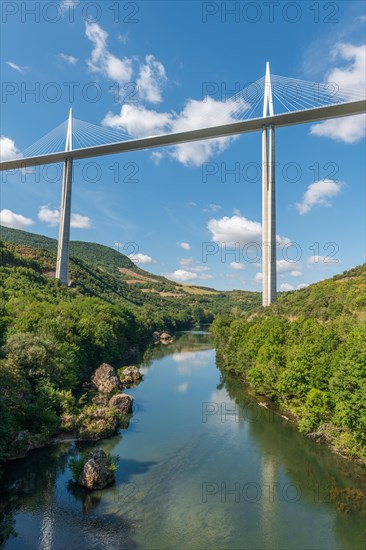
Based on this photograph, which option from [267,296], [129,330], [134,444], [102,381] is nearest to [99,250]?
[129,330]

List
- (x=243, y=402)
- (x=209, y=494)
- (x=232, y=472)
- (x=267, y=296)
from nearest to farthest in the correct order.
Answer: (x=209, y=494) < (x=232, y=472) < (x=243, y=402) < (x=267, y=296)

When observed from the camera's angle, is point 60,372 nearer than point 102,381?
Yes

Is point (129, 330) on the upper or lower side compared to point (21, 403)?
upper

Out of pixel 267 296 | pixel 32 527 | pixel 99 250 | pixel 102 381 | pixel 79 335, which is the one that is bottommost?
pixel 32 527

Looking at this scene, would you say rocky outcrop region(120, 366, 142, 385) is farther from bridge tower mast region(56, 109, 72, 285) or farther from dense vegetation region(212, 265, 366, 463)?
bridge tower mast region(56, 109, 72, 285)

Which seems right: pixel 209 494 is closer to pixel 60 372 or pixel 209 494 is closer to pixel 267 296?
pixel 60 372

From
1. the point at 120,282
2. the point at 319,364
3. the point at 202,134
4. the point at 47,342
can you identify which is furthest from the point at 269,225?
the point at 120,282
